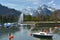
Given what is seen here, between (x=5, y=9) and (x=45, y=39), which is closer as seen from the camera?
(x=45, y=39)

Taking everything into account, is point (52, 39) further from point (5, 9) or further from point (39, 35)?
point (5, 9)

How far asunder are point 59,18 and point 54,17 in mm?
3442

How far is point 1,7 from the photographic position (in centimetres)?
13275

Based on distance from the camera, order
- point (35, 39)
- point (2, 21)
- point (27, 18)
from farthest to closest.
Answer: point (27, 18), point (2, 21), point (35, 39)

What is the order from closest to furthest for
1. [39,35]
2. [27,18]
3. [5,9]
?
[39,35] → [27,18] → [5,9]

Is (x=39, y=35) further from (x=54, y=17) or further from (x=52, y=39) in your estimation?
(x=54, y=17)

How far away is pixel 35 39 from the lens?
1238 inches

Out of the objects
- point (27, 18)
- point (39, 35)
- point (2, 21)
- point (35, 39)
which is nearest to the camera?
point (35, 39)

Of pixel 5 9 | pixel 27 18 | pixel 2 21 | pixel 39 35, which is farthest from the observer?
pixel 5 9

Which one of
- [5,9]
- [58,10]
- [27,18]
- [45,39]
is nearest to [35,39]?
[45,39]

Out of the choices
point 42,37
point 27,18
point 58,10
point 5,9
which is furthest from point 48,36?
point 5,9

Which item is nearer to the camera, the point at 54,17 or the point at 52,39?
the point at 52,39

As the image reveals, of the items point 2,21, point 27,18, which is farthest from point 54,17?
point 2,21

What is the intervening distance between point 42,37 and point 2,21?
42059 millimetres
